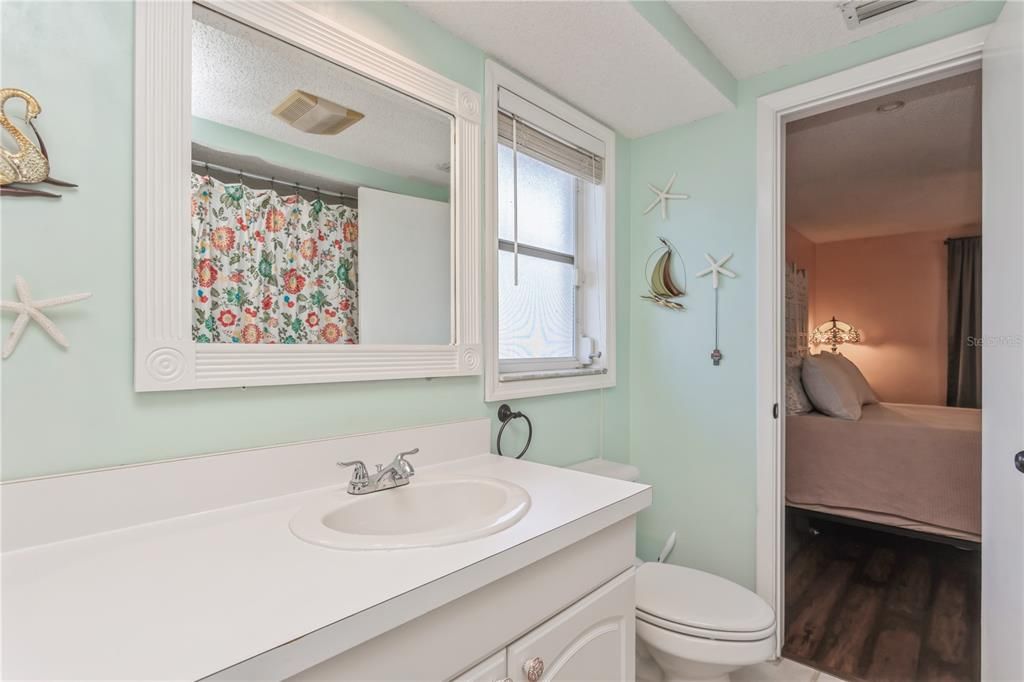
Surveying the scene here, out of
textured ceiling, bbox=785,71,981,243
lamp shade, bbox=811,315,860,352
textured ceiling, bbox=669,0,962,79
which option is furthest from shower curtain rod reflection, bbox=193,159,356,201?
lamp shade, bbox=811,315,860,352

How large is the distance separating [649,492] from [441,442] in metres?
0.57

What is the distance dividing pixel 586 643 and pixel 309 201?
3.78 feet

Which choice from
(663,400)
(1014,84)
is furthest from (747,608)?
(1014,84)

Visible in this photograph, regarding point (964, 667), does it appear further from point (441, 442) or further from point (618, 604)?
point (441, 442)

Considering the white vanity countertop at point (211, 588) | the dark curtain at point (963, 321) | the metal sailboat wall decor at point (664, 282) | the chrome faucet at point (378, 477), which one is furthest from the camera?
the dark curtain at point (963, 321)

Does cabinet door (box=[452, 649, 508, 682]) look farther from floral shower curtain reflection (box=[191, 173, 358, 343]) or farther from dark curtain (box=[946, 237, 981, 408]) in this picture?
dark curtain (box=[946, 237, 981, 408])

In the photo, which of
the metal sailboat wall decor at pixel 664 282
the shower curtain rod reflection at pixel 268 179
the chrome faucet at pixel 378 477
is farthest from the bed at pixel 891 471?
the shower curtain rod reflection at pixel 268 179

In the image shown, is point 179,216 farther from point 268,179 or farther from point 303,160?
point 303,160

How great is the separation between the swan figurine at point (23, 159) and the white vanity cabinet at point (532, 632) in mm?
864

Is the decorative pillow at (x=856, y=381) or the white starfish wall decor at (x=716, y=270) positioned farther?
the decorative pillow at (x=856, y=381)

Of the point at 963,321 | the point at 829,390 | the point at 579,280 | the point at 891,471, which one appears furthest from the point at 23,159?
the point at 963,321

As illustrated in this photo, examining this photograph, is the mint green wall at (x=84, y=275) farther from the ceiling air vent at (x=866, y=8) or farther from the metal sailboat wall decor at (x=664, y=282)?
the ceiling air vent at (x=866, y=8)

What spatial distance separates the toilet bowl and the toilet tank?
0.38m

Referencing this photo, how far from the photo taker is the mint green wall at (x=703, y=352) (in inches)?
77.0
